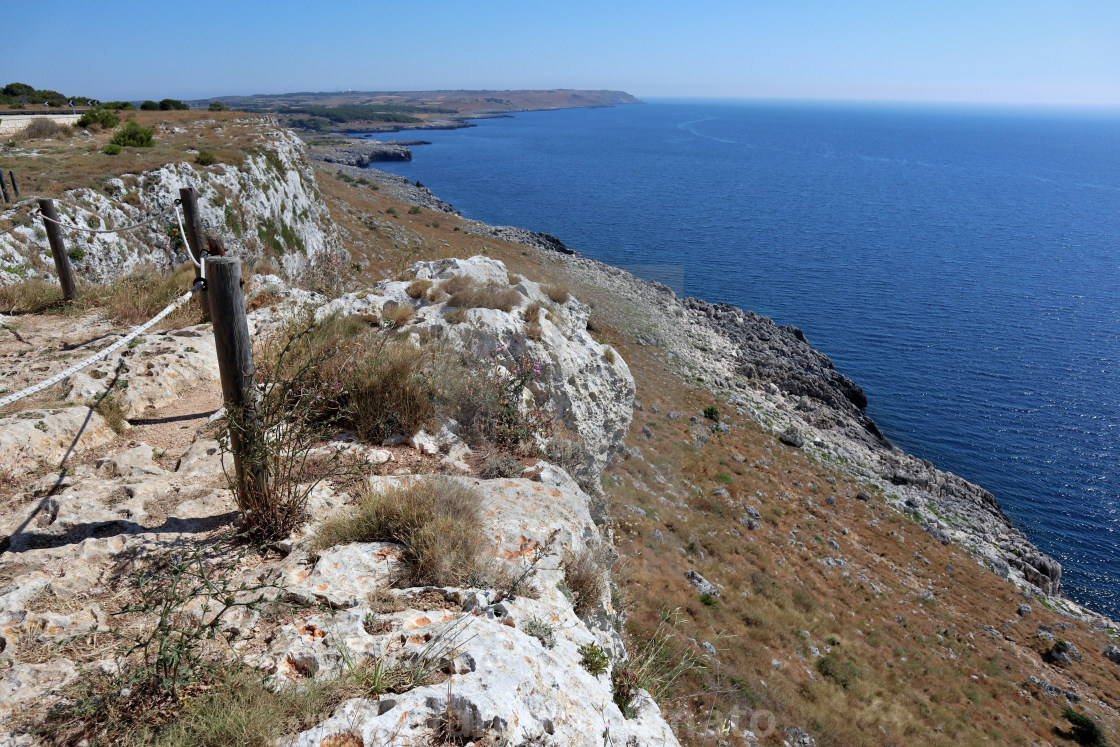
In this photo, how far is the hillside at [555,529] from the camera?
388 cm

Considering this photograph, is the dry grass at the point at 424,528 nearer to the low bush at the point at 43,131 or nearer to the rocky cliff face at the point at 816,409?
the rocky cliff face at the point at 816,409

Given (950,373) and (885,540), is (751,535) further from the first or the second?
(950,373)

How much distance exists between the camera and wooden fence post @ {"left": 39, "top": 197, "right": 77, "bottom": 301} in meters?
9.75

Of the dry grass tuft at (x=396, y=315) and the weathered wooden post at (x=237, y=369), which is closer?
the weathered wooden post at (x=237, y=369)

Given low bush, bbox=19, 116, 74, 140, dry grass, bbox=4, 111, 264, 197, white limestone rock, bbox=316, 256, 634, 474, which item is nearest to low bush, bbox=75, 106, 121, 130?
dry grass, bbox=4, 111, 264, 197

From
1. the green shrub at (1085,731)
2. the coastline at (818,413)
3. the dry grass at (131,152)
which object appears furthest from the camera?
the coastline at (818,413)

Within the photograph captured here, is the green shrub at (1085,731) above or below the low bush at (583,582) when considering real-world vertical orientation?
below

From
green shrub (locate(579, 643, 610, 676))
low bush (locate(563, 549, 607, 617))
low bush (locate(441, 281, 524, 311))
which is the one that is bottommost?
low bush (locate(563, 549, 607, 617))

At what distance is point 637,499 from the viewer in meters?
17.6

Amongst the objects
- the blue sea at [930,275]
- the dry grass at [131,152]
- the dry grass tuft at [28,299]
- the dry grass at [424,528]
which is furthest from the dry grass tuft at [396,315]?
the blue sea at [930,275]

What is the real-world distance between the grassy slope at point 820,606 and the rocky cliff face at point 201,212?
28.2 ft

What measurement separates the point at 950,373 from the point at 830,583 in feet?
85.5

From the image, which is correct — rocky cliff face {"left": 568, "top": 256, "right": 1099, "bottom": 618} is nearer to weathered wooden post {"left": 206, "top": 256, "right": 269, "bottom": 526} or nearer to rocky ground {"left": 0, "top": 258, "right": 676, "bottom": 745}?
rocky ground {"left": 0, "top": 258, "right": 676, "bottom": 745}

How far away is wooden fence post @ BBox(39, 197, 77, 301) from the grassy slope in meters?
8.48
